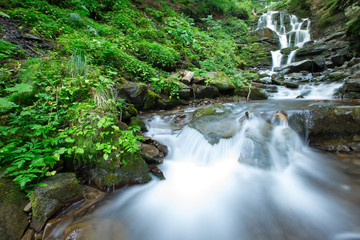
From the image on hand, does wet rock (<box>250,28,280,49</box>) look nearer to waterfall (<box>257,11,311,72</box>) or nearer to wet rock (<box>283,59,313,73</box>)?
waterfall (<box>257,11,311,72</box>)

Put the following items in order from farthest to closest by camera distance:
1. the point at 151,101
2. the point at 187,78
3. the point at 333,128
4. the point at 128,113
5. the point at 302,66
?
the point at 302,66
the point at 187,78
the point at 151,101
the point at 128,113
the point at 333,128

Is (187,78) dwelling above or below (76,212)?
above

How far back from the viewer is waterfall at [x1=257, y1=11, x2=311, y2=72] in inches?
558

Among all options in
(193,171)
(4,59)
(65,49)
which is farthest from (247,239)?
(65,49)

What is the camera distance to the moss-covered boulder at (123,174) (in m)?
2.10

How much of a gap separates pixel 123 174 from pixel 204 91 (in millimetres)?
4275

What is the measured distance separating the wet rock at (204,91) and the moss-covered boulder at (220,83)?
0.25 meters

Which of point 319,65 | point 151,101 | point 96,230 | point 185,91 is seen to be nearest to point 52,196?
point 96,230

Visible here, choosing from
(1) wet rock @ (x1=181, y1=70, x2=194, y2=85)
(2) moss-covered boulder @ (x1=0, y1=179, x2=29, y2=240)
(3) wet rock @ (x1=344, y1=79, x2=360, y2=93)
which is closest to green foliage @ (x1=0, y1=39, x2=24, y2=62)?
(2) moss-covered boulder @ (x1=0, y1=179, x2=29, y2=240)

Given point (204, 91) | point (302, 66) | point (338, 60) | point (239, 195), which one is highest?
point (338, 60)

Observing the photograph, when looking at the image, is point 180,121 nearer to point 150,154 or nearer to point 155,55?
point 150,154

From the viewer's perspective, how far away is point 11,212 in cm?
145

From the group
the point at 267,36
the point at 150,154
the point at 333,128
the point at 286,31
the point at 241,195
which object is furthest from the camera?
the point at 286,31

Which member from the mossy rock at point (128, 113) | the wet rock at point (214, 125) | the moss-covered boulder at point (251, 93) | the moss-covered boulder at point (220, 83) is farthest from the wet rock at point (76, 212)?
the moss-covered boulder at point (251, 93)
